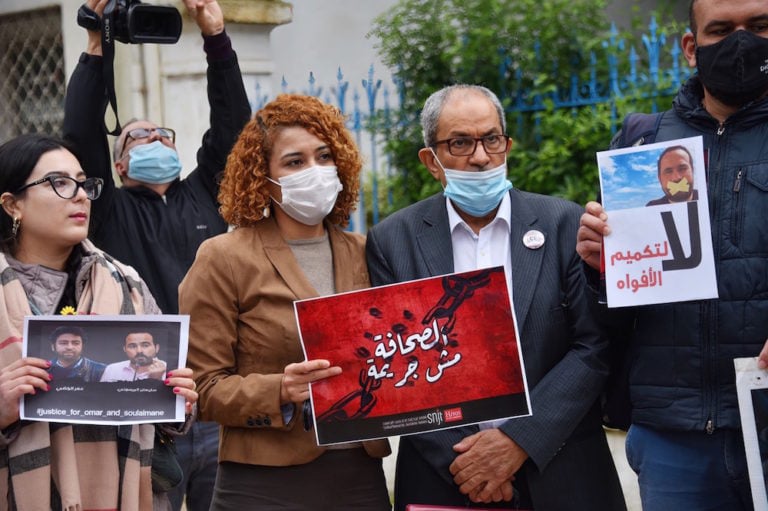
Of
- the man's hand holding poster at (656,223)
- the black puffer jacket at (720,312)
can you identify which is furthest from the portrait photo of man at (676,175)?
the black puffer jacket at (720,312)

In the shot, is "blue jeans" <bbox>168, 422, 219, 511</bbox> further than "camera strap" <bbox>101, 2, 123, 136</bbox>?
Yes

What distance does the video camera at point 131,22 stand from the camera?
5.12 m

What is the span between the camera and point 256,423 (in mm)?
3922

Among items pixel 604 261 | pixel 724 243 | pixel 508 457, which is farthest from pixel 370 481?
pixel 724 243

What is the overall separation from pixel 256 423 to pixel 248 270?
52 cm

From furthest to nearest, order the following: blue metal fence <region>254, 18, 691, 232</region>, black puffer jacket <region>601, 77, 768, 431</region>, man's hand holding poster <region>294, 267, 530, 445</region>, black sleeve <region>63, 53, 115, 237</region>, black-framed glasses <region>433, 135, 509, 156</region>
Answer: blue metal fence <region>254, 18, 691, 232</region>
black sleeve <region>63, 53, 115, 237</region>
black-framed glasses <region>433, 135, 509, 156</region>
man's hand holding poster <region>294, 267, 530, 445</region>
black puffer jacket <region>601, 77, 768, 431</region>

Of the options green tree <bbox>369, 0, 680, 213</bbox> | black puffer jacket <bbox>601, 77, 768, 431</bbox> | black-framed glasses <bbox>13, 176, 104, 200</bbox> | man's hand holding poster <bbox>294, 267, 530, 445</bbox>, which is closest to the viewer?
black puffer jacket <bbox>601, 77, 768, 431</bbox>

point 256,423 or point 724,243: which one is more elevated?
point 724,243

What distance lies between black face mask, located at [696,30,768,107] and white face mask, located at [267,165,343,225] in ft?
4.32

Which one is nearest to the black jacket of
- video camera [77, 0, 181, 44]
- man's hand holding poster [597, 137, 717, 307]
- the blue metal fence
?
video camera [77, 0, 181, 44]

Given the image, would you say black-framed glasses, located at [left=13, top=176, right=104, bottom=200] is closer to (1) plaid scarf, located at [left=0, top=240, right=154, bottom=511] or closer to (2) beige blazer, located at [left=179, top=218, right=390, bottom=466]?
(1) plaid scarf, located at [left=0, top=240, right=154, bottom=511]

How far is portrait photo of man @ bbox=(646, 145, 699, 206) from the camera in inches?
142

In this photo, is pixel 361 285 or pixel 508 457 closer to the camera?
pixel 508 457

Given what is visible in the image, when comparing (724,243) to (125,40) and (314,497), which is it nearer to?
(314,497)
